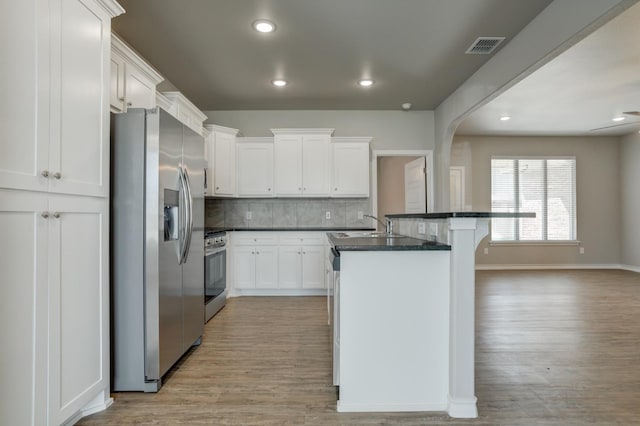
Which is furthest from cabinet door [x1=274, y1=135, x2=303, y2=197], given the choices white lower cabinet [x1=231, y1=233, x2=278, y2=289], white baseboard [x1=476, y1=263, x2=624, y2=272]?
white baseboard [x1=476, y1=263, x2=624, y2=272]

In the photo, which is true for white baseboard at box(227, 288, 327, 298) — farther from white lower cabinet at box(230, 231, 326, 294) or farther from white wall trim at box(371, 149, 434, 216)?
white wall trim at box(371, 149, 434, 216)

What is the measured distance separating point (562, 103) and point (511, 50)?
97.1 inches

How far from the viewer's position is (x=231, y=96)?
4.62 metres

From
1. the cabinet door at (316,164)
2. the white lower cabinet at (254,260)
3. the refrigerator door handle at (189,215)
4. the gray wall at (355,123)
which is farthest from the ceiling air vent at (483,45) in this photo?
the white lower cabinet at (254,260)

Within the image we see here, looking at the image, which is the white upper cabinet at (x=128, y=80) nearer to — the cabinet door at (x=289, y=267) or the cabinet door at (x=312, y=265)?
the cabinet door at (x=289, y=267)

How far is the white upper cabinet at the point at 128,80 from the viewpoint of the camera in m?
2.42

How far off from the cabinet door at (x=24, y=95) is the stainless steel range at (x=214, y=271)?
2.13 m

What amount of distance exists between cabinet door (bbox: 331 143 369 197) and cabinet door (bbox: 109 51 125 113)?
300 centimetres

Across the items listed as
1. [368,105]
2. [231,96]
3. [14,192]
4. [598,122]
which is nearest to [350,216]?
[368,105]

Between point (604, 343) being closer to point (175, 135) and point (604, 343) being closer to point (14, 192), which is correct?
point (175, 135)

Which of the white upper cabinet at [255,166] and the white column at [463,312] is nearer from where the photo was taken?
the white column at [463,312]

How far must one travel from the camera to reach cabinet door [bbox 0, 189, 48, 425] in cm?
138

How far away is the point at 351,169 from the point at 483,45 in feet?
7.52

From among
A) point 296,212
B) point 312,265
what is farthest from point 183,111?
point 312,265
